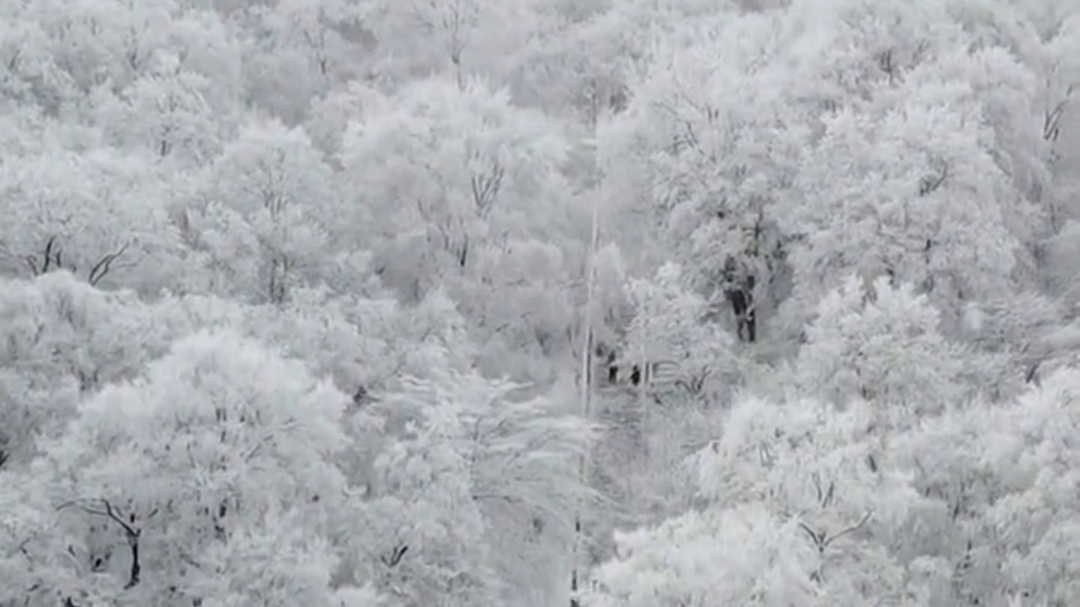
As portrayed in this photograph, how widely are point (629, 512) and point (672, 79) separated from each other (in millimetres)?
12644

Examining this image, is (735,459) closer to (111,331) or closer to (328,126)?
(111,331)

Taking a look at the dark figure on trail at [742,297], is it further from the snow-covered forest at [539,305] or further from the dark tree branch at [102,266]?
the dark tree branch at [102,266]

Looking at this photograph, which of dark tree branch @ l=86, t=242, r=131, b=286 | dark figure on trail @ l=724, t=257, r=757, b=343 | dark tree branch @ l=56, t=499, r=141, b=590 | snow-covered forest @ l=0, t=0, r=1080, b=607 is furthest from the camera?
dark figure on trail @ l=724, t=257, r=757, b=343

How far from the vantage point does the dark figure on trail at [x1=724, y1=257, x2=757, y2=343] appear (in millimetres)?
37406

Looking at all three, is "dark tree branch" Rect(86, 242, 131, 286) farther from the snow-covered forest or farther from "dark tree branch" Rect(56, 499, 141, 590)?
"dark tree branch" Rect(56, 499, 141, 590)

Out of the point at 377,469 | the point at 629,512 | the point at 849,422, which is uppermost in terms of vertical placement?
the point at 849,422

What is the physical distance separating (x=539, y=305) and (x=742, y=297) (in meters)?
5.36

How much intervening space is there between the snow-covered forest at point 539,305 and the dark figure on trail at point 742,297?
0.14 meters

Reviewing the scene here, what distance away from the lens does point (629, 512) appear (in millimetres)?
31531

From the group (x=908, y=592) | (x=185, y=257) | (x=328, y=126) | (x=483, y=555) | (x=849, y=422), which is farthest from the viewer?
(x=328, y=126)

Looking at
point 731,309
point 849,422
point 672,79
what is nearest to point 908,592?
point 849,422

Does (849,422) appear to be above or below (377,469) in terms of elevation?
above

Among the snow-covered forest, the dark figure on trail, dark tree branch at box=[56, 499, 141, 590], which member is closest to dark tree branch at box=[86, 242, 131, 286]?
the snow-covered forest

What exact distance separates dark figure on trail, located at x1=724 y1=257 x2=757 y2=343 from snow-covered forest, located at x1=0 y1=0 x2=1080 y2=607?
0.14 metres
